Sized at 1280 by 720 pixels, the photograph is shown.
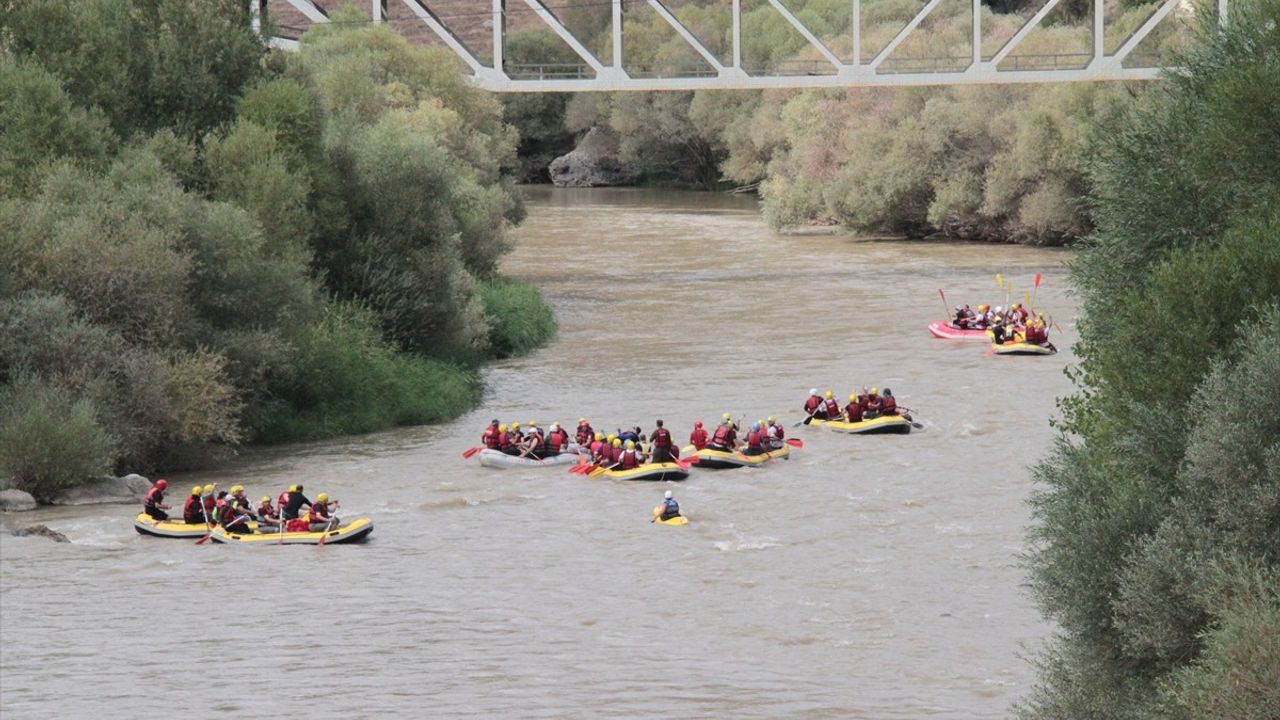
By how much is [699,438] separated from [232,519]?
23.7 ft

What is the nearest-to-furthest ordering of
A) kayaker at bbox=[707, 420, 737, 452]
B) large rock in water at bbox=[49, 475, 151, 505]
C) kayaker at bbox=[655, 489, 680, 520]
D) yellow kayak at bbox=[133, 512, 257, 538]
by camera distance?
yellow kayak at bbox=[133, 512, 257, 538], kayaker at bbox=[655, 489, 680, 520], large rock in water at bbox=[49, 475, 151, 505], kayaker at bbox=[707, 420, 737, 452]

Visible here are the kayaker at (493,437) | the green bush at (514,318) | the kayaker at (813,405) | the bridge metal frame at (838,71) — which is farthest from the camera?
the bridge metal frame at (838,71)

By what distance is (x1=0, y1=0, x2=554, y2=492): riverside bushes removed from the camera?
2680 cm

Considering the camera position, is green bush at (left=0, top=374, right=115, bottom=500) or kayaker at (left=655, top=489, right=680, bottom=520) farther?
green bush at (left=0, top=374, right=115, bottom=500)

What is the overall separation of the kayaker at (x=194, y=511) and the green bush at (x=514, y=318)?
14736 mm

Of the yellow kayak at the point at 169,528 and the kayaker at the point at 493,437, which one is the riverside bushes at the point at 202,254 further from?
the kayaker at the point at 493,437

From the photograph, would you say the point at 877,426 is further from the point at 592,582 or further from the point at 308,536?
the point at 308,536

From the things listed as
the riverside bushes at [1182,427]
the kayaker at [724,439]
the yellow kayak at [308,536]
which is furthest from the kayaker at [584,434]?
the riverside bushes at [1182,427]

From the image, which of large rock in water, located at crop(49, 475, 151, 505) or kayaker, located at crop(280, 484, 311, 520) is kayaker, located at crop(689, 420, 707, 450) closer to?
kayaker, located at crop(280, 484, 311, 520)

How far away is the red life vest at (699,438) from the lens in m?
28.0

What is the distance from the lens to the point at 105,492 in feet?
84.5

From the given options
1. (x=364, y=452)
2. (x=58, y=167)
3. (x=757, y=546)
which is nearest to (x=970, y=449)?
(x=757, y=546)

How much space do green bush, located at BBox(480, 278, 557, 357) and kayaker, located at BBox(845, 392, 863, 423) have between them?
1023 centimetres

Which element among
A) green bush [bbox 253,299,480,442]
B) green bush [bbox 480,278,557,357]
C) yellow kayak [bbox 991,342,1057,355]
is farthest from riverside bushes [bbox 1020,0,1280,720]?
green bush [bbox 480,278,557,357]
